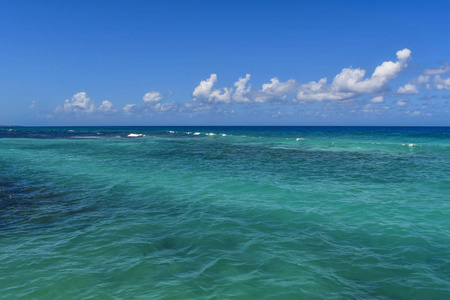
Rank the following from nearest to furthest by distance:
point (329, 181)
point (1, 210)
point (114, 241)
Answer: point (114, 241)
point (1, 210)
point (329, 181)

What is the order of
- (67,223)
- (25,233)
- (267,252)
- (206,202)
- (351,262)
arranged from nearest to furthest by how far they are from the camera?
1. (351,262)
2. (267,252)
3. (25,233)
4. (67,223)
5. (206,202)

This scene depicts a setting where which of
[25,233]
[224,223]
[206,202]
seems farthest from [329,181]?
[25,233]

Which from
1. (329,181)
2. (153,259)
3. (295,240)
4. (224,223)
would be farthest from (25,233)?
(329,181)

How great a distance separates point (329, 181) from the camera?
19.5m

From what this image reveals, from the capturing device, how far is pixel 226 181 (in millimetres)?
19484

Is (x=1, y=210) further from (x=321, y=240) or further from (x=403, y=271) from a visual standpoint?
(x=403, y=271)

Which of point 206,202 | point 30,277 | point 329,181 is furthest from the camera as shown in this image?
point 329,181

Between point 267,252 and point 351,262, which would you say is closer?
point 351,262

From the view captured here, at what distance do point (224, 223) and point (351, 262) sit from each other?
4.81m

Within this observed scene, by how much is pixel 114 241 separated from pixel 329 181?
14574 millimetres

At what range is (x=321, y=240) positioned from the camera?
979 cm

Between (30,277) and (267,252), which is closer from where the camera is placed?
(30,277)

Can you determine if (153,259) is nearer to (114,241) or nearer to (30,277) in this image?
(114,241)

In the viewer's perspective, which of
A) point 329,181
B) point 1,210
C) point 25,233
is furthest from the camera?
point 329,181
